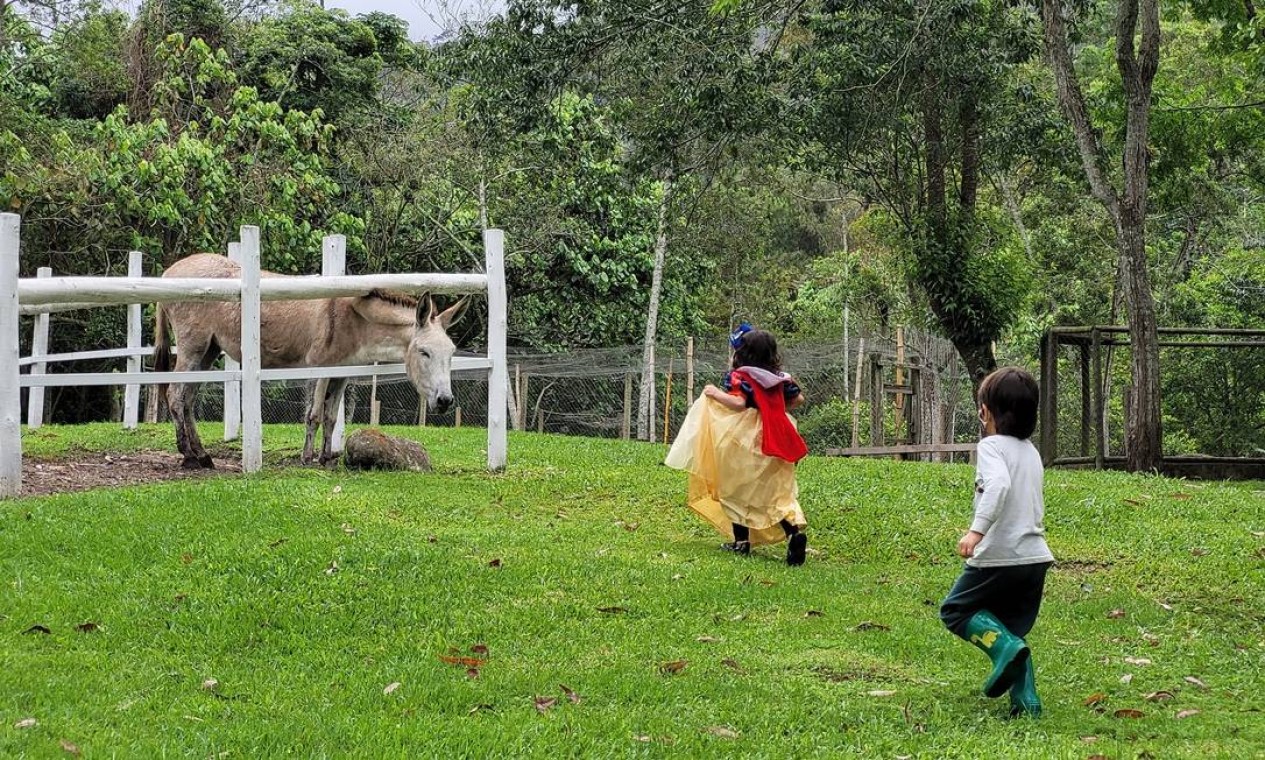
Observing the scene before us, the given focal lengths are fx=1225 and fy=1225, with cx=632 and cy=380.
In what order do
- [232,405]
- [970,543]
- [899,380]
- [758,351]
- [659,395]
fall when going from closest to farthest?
1. [970,543]
2. [758,351]
3. [232,405]
4. [899,380]
5. [659,395]

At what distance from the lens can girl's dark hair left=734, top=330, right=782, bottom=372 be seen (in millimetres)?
8242

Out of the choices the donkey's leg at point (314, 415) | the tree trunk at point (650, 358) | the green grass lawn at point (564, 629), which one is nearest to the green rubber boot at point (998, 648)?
the green grass lawn at point (564, 629)

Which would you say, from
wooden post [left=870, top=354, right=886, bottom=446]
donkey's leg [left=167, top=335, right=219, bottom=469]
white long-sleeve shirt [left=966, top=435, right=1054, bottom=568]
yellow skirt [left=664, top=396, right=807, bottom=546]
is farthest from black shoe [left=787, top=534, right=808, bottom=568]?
wooden post [left=870, top=354, right=886, bottom=446]

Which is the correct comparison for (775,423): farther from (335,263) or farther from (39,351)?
(39,351)

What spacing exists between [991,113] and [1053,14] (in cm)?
521

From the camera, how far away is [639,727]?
15.3ft

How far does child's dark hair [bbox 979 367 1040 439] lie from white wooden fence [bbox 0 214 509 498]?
5946 mm

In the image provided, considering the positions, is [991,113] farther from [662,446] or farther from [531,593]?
[531,593]

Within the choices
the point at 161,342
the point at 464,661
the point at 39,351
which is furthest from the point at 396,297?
the point at 464,661

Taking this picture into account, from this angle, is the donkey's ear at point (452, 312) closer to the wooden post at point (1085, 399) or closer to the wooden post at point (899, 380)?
the wooden post at point (1085, 399)

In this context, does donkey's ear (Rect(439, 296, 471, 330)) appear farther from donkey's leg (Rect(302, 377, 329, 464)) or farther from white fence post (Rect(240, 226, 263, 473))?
white fence post (Rect(240, 226, 263, 473))

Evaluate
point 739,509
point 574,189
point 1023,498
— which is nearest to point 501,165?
point 574,189

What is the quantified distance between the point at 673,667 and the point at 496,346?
5659 mm

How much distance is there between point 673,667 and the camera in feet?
18.2
